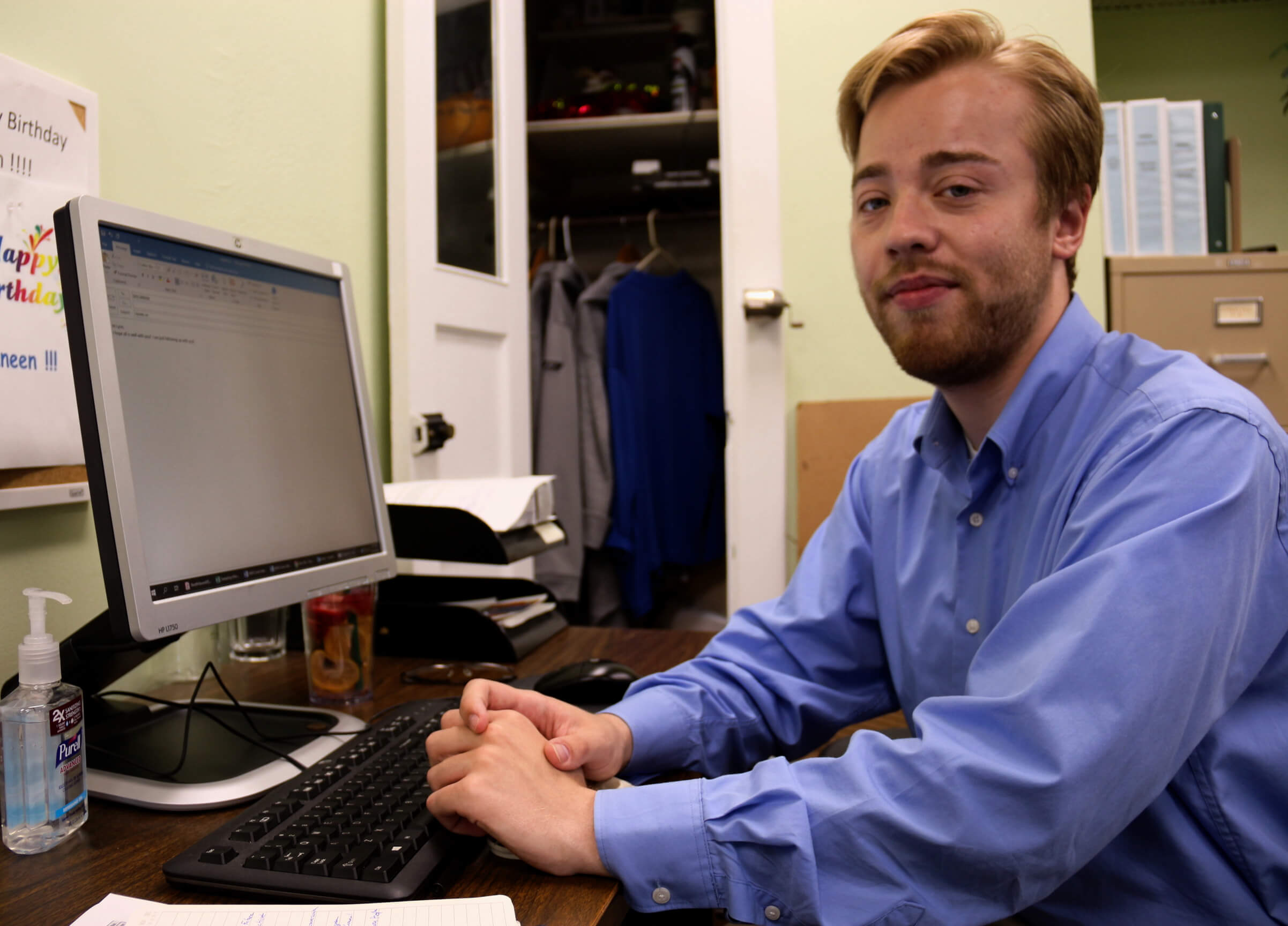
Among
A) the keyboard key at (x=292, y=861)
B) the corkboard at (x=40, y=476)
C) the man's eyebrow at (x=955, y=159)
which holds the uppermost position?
the man's eyebrow at (x=955, y=159)

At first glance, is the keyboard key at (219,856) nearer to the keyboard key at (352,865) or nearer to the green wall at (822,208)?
the keyboard key at (352,865)

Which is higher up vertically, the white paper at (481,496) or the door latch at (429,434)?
the door latch at (429,434)

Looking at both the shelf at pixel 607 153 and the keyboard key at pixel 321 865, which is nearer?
the keyboard key at pixel 321 865

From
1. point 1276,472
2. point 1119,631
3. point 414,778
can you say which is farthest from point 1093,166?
point 414,778

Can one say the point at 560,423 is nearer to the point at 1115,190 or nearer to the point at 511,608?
the point at 511,608

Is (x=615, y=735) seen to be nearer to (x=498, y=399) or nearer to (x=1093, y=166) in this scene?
(x=1093, y=166)

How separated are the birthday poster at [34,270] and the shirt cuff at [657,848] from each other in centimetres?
68

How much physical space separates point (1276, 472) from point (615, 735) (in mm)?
574

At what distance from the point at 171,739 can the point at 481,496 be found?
497mm

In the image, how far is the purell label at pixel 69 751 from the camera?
60 centimetres

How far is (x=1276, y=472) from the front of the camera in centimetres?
67

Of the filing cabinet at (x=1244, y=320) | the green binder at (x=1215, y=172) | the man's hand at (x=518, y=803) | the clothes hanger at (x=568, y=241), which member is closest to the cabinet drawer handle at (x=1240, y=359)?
the filing cabinet at (x=1244, y=320)

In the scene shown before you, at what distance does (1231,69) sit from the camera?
296 centimetres

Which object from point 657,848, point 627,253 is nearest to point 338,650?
point 657,848
